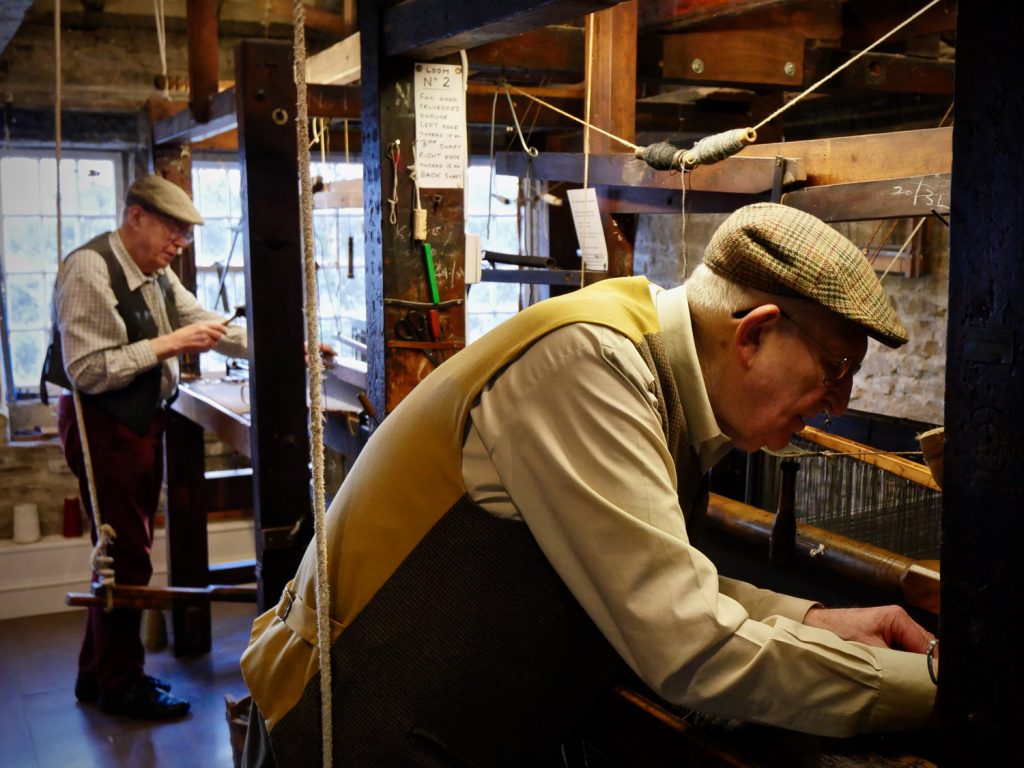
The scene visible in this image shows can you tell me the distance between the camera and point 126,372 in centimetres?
400

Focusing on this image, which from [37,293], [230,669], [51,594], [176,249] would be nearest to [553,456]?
[176,249]

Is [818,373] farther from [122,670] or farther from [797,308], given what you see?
[122,670]

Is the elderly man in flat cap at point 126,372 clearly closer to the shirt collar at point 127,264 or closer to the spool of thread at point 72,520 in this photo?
the shirt collar at point 127,264

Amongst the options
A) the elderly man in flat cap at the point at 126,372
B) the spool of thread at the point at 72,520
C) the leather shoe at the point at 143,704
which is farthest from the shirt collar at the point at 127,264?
the spool of thread at the point at 72,520

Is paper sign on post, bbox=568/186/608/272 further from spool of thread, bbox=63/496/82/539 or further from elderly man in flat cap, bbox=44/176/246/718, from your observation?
spool of thread, bbox=63/496/82/539

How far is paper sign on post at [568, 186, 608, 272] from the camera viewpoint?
3486 mm

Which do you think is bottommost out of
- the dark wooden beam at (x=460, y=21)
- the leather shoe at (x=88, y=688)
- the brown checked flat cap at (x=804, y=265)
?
the leather shoe at (x=88, y=688)

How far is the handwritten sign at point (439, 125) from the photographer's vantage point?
8.82 feet

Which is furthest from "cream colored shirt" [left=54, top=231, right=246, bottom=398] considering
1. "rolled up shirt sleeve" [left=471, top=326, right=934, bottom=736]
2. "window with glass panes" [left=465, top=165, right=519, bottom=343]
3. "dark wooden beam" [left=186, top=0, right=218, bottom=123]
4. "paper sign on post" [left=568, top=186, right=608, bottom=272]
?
"window with glass panes" [left=465, top=165, right=519, bottom=343]

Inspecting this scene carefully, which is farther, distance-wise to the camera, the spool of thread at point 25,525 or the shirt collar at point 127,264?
the spool of thread at point 25,525

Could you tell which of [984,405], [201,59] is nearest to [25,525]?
[201,59]

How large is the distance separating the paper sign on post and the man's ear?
2015 millimetres

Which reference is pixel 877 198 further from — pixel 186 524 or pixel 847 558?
pixel 186 524

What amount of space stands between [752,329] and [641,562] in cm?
39
